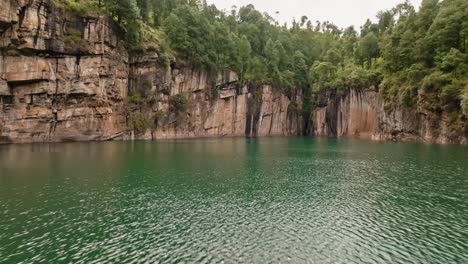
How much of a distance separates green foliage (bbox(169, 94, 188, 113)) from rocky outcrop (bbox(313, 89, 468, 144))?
4164 cm

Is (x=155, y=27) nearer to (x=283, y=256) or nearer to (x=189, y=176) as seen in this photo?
(x=189, y=176)

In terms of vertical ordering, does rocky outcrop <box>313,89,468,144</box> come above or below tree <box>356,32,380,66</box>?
below

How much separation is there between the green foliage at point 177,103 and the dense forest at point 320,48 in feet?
30.6

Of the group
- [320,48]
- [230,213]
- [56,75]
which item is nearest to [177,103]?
[56,75]

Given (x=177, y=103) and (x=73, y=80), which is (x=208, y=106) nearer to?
(x=177, y=103)

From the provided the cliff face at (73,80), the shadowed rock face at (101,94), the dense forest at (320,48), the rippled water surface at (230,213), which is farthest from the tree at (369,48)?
the rippled water surface at (230,213)

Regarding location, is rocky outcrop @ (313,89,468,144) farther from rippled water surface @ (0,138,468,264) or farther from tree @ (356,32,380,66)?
rippled water surface @ (0,138,468,264)

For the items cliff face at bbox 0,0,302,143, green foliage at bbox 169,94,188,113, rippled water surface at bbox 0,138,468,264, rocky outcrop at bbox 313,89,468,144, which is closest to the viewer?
rippled water surface at bbox 0,138,468,264

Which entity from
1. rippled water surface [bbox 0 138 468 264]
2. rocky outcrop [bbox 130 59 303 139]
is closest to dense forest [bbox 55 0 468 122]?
rocky outcrop [bbox 130 59 303 139]

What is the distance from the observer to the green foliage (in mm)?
81625

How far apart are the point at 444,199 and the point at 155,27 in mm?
79139

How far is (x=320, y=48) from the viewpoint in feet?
419

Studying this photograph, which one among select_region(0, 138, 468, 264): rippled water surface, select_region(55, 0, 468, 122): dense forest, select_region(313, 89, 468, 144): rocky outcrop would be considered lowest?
select_region(0, 138, 468, 264): rippled water surface

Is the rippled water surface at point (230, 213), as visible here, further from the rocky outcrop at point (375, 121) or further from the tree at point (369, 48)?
the tree at point (369, 48)
